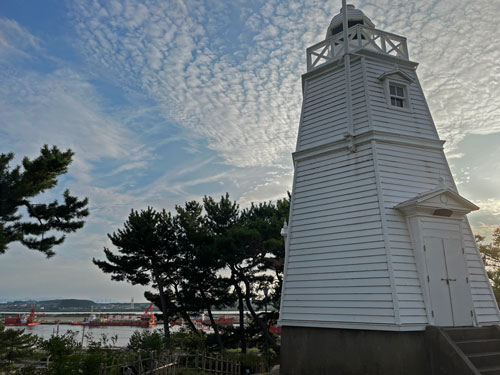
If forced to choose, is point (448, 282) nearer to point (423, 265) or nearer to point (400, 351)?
point (423, 265)

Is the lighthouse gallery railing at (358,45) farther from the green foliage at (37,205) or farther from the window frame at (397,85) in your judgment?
the green foliage at (37,205)

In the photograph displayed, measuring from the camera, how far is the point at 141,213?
20688 mm

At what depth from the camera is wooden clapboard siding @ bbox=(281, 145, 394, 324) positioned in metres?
7.39

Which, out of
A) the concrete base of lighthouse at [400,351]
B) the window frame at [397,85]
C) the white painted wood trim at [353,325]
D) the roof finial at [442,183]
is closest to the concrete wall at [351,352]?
the concrete base of lighthouse at [400,351]

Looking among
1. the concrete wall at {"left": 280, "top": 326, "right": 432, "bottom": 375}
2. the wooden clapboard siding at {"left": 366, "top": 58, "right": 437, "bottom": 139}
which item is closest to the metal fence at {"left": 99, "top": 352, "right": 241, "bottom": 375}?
the concrete wall at {"left": 280, "top": 326, "right": 432, "bottom": 375}

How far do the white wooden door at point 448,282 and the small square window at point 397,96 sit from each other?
366 cm

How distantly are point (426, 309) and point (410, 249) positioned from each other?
125 cm

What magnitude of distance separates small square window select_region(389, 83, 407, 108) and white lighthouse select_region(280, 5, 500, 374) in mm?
32

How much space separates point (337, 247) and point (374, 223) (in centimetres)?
102

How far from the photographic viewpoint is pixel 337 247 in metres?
8.14

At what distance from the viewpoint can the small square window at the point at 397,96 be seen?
942cm

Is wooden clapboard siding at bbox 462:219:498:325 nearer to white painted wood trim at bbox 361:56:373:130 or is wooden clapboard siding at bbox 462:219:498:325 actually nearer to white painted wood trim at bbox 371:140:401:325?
white painted wood trim at bbox 371:140:401:325

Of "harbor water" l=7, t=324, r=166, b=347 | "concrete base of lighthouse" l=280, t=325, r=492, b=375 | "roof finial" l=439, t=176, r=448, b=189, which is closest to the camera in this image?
"concrete base of lighthouse" l=280, t=325, r=492, b=375

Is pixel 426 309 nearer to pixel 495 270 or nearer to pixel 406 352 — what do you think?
pixel 406 352
